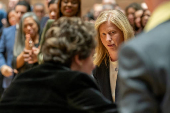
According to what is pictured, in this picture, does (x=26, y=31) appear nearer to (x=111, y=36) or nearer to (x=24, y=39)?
(x=24, y=39)

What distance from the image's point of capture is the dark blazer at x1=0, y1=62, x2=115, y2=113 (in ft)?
6.68

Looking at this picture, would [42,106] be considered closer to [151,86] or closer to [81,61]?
[81,61]

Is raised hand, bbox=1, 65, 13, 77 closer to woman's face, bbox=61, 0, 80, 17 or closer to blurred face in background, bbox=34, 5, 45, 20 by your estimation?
woman's face, bbox=61, 0, 80, 17

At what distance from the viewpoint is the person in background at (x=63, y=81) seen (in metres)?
2.04

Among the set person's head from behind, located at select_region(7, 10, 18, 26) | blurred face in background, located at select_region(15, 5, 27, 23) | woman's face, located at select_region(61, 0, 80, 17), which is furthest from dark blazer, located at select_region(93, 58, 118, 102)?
person's head from behind, located at select_region(7, 10, 18, 26)

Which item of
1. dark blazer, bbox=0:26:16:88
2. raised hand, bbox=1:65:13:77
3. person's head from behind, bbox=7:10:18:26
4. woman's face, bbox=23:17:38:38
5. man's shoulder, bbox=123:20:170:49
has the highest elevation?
man's shoulder, bbox=123:20:170:49

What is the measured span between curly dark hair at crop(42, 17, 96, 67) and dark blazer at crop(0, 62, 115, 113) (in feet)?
0.19

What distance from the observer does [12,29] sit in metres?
6.34

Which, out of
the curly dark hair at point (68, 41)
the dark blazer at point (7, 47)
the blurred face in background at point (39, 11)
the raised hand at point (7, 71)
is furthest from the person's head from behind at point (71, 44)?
the blurred face in background at point (39, 11)

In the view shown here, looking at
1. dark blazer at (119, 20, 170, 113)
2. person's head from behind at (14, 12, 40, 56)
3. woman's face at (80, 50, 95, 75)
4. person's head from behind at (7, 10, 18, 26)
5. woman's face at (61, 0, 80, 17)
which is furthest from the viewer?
person's head from behind at (7, 10, 18, 26)

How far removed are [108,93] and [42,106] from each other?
146cm

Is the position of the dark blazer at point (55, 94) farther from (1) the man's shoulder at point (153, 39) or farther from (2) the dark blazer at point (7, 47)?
(2) the dark blazer at point (7, 47)

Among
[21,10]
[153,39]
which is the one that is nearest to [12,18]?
[21,10]

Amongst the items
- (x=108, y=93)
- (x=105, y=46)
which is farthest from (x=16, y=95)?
(x=105, y=46)
